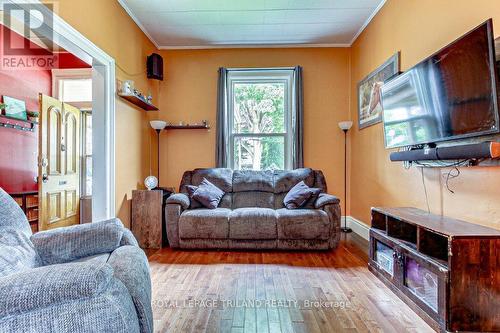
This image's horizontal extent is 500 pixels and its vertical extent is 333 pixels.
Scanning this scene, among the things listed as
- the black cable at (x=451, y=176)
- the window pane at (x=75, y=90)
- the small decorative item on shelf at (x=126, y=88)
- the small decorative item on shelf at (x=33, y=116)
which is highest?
the window pane at (x=75, y=90)

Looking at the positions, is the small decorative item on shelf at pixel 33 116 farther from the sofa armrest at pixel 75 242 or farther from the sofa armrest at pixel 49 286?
the sofa armrest at pixel 49 286

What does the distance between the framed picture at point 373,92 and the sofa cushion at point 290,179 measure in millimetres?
1002

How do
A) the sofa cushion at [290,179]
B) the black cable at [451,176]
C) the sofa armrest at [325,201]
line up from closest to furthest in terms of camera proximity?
1. the black cable at [451,176]
2. the sofa armrest at [325,201]
3. the sofa cushion at [290,179]

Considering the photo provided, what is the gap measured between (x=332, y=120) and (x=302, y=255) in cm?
225

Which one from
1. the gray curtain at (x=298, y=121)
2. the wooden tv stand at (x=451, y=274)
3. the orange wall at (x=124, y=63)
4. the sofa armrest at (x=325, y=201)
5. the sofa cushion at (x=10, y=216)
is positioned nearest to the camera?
the sofa cushion at (x=10, y=216)

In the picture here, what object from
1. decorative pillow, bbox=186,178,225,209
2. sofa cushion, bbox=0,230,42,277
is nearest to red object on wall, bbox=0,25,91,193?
decorative pillow, bbox=186,178,225,209

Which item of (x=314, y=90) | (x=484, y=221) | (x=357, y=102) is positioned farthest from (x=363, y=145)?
(x=484, y=221)

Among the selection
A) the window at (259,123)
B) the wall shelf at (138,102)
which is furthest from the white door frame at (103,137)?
the window at (259,123)

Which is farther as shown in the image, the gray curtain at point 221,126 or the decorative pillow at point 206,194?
the gray curtain at point 221,126

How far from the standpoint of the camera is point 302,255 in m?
3.06

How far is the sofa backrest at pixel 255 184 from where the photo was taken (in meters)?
3.75

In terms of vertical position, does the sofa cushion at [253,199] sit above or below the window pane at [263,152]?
below

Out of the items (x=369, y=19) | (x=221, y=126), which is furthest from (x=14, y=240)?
(x=369, y=19)

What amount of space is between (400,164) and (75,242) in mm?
2858
